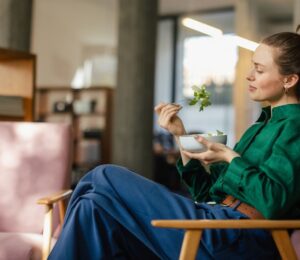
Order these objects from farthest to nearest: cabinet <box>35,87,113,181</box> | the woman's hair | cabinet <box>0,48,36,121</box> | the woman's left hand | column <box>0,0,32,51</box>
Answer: cabinet <box>35,87,113,181</box> < column <box>0,0,32,51</box> < cabinet <box>0,48,36,121</box> < the woman's hair < the woman's left hand

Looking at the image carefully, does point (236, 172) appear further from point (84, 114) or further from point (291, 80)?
point (84, 114)

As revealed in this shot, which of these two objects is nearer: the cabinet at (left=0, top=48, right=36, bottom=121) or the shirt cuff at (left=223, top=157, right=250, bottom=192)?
the shirt cuff at (left=223, top=157, right=250, bottom=192)

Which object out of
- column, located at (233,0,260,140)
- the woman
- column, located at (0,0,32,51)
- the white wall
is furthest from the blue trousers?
the white wall

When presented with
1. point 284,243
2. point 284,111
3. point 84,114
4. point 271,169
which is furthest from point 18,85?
point 84,114

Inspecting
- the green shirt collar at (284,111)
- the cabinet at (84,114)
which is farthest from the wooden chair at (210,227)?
the cabinet at (84,114)

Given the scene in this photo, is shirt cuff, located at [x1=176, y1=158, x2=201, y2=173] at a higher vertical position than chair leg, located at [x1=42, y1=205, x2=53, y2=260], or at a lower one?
higher

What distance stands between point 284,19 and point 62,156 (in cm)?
916

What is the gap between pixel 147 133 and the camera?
556 centimetres

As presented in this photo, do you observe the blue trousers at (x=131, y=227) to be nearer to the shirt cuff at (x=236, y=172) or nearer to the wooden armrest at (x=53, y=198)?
the shirt cuff at (x=236, y=172)

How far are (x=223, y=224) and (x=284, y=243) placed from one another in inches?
9.3

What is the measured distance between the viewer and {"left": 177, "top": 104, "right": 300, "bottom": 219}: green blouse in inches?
58.5

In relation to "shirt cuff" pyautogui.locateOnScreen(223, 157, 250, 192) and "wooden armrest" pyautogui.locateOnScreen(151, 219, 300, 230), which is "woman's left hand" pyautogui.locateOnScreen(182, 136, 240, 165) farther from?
"wooden armrest" pyautogui.locateOnScreen(151, 219, 300, 230)

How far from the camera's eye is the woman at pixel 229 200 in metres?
1.50

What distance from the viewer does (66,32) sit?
424 inches
